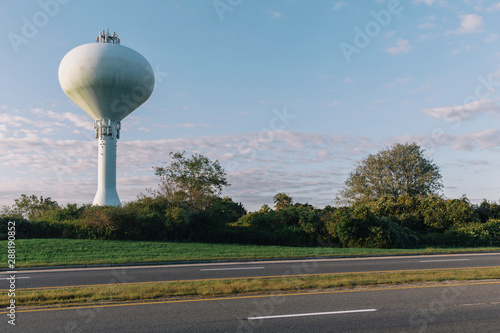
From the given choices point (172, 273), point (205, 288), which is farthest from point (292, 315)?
point (172, 273)

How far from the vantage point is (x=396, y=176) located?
46844 millimetres

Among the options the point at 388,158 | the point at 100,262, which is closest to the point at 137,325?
the point at 100,262

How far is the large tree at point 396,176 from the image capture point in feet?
151

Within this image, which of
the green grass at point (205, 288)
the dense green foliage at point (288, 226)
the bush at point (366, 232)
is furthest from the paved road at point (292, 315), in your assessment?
the dense green foliage at point (288, 226)

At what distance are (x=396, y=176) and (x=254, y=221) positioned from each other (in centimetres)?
2313

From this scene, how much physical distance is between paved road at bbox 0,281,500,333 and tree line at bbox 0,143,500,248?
19.0 m

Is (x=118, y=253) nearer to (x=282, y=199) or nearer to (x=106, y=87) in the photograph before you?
(x=106, y=87)

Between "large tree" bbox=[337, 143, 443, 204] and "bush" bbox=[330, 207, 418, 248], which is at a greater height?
"large tree" bbox=[337, 143, 443, 204]

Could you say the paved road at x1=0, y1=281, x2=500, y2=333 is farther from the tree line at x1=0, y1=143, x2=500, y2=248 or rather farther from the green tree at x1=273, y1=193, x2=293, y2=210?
the green tree at x1=273, y1=193, x2=293, y2=210

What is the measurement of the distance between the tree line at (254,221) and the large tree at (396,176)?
9651mm

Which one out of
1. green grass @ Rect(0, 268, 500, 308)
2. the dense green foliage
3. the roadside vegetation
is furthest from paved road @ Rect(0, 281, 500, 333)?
the dense green foliage

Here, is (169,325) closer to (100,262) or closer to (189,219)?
(100,262)

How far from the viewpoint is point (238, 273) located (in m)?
14.5

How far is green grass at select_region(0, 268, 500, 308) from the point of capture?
31.3 feet
